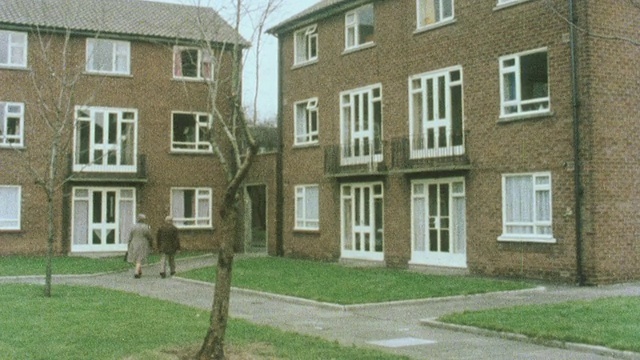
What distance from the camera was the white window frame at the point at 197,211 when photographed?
32.9 m

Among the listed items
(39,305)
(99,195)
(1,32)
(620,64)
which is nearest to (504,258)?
(620,64)

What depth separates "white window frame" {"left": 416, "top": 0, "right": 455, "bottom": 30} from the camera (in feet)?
72.1

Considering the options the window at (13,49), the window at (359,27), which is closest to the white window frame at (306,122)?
the window at (359,27)

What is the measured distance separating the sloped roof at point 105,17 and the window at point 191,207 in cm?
682

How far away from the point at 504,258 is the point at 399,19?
8.72 m

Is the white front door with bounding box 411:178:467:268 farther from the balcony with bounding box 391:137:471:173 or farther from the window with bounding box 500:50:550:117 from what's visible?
the window with bounding box 500:50:550:117

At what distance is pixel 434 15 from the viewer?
74.2 ft

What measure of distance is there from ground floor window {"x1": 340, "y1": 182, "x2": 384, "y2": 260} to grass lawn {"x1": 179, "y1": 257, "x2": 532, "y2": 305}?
A: 6.69 feet

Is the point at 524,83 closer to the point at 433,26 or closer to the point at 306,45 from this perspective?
the point at 433,26

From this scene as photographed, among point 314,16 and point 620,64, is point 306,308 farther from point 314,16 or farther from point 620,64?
point 314,16

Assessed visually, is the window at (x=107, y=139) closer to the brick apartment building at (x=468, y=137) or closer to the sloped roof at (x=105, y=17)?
the sloped roof at (x=105, y=17)

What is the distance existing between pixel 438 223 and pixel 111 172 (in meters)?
15.3

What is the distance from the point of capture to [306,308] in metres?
14.3

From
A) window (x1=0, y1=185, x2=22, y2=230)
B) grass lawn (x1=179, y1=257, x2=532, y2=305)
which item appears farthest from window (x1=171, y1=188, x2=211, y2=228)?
grass lawn (x1=179, y1=257, x2=532, y2=305)
